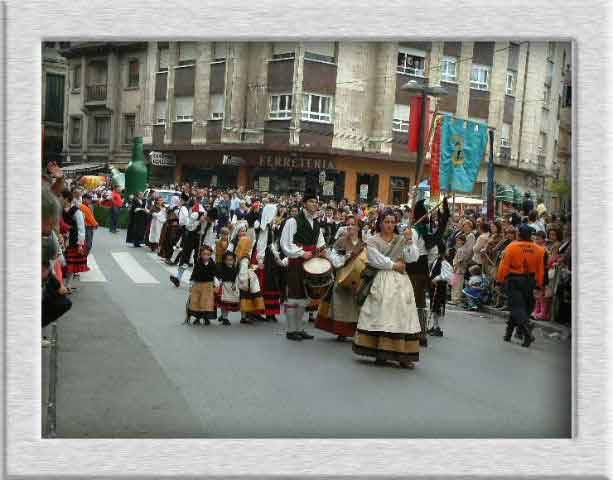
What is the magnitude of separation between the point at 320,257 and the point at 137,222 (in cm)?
274

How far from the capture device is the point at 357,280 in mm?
9469

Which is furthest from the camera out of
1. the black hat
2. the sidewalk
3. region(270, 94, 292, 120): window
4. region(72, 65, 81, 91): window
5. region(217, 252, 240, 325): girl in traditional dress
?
region(217, 252, 240, 325): girl in traditional dress

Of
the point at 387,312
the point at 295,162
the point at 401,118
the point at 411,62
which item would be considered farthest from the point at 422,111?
the point at 387,312

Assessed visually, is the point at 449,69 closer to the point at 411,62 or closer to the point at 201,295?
the point at 411,62

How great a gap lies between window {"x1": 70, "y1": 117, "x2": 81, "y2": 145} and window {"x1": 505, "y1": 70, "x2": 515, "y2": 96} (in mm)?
3460

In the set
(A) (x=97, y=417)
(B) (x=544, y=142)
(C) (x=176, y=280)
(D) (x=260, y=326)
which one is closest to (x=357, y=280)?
(D) (x=260, y=326)

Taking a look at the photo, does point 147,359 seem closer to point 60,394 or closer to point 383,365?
point 60,394

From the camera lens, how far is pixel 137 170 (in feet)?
23.4

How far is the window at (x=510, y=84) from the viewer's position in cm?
691

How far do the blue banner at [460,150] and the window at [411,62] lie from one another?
76 centimetres

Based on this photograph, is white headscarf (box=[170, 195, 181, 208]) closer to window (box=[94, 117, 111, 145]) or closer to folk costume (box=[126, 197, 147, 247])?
folk costume (box=[126, 197, 147, 247])

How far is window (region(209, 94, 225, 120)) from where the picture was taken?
713cm

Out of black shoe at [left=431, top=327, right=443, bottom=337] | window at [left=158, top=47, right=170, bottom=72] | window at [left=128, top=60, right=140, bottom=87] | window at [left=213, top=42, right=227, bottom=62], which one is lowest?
black shoe at [left=431, top=327, right=443, bottom=337]

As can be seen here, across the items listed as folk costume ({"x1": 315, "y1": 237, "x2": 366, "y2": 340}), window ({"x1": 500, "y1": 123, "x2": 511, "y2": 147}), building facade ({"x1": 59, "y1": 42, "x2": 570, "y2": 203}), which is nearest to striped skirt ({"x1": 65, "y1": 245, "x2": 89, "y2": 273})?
building facade ({"x1": 59, "y1": 42, "x2": 570, "y2": 203})
